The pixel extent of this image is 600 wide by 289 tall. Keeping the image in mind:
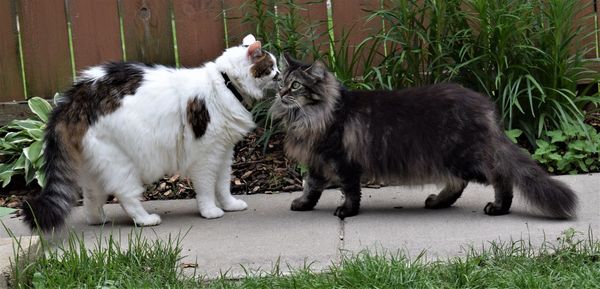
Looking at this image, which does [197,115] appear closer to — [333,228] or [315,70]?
[315,70]

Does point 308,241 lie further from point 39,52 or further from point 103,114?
point 39,52

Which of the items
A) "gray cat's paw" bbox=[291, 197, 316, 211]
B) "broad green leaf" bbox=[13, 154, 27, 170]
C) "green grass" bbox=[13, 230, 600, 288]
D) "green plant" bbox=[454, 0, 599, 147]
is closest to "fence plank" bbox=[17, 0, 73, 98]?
"broad green leaf" bbox=[13, 154, 27, 170]

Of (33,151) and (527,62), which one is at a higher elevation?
(527,62)

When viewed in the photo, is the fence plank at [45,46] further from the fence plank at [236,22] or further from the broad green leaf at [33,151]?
the fence plank at [236,22]

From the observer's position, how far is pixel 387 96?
514 centimetres

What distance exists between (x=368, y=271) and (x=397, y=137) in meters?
1.44

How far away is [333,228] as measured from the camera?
4863 millimetres

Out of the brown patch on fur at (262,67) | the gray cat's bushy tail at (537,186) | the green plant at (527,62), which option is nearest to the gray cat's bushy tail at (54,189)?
the brown patch on fur at (262,67)

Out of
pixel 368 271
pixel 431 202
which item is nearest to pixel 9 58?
pixel 431 202

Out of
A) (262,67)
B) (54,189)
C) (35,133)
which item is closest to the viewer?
(54,189)

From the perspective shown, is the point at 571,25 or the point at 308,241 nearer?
the point at 308,241

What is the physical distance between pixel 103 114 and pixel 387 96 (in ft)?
5.63

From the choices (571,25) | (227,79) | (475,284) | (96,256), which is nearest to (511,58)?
(571,25)

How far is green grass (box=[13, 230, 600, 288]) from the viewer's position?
3707mm
